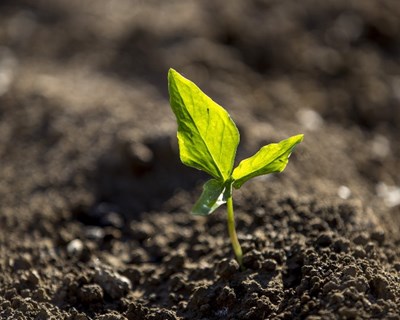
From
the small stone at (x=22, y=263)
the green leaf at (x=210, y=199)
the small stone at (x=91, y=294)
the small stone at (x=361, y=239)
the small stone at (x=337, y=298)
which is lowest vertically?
the small stone at (x=22, y=263)

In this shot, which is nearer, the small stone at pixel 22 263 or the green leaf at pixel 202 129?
the green leaf at pixel 202 129

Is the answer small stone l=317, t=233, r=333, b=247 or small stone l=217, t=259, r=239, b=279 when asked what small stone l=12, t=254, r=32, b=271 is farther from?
small stone l=317, t=233, r=333, b=247

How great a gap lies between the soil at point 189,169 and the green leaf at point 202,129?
367 mm

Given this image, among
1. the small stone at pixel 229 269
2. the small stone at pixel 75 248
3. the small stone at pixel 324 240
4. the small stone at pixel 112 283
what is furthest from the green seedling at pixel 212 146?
the small stone at pixel 75 248

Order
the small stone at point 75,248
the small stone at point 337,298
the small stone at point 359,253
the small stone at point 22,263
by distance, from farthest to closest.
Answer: the small stone at point 75,248 → the small stone at point 22,263 → the small stone at point 359,253 → the small stone at point 337,298

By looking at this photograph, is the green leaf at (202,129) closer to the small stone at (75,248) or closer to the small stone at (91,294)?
the small stone at (91,294)

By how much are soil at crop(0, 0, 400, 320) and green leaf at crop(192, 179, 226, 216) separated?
298mm

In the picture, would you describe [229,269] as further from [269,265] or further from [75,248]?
[75,248]

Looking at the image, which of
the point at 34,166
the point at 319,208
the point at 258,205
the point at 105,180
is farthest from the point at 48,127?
the point at 319,208

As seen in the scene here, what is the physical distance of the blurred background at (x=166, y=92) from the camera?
2.70 m

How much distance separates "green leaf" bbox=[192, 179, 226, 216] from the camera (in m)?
1.73

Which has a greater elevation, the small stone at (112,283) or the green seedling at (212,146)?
the green seedling at (212,146)

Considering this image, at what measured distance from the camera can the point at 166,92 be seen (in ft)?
10.9

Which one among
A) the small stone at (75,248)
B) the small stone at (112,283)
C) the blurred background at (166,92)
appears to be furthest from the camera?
the blurred background at (166,92)
